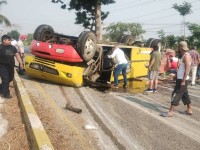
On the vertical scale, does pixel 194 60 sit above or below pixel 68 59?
below

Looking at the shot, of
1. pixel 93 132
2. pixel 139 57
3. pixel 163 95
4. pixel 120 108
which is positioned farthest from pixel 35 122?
pixel 139 57

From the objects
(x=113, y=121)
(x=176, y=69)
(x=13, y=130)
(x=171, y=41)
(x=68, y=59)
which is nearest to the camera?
(x=13, y=130)

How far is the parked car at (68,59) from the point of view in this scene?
9.35 metres

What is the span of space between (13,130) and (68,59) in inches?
179

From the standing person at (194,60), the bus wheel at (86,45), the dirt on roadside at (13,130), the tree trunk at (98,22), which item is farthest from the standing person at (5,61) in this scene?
the tree trunk at (98,22)

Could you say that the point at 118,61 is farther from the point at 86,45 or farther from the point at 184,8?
the point at 184,8

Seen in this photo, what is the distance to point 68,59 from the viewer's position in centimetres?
938

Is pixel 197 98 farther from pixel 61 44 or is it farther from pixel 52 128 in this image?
pixel 52 128

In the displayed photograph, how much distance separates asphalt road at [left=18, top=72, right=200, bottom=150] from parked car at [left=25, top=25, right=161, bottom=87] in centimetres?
46

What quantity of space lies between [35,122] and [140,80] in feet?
26.8

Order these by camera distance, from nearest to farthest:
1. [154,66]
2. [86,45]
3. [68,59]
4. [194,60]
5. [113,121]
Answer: [113,121] < [68,59] < [86,45] < [154,66] < [194,60]

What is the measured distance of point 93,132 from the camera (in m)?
5.32

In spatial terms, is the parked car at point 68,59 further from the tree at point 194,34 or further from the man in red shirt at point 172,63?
the tree at point 194,34

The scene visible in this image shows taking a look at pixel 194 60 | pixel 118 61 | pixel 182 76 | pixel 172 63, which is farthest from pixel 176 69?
pixel 172 63
